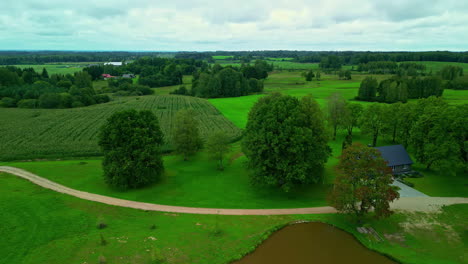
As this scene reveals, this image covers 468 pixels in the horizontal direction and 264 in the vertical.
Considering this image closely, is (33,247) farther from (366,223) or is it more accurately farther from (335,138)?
(335,138)

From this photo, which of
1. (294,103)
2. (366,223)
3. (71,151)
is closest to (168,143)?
(71,151)

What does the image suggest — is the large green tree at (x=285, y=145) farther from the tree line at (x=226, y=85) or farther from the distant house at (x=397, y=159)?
the tree line at (x=226, y=85)

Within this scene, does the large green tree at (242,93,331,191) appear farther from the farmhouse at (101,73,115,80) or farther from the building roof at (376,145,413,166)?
the farmhouse at (101,73,115,80)

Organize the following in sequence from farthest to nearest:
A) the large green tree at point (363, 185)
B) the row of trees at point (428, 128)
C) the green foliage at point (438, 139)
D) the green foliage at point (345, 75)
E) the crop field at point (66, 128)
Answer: the green foliage at point (345, 75) < the crop field at point (66, 128) < the row of trees at point (428, 128) < the green foliage at point (438, 139) < the large green tree at point (363, 185)

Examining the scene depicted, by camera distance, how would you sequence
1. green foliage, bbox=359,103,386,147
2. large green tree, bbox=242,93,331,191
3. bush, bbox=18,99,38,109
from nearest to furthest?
large green tree, bbox=242,93,331,191
green foliage, bbox=359,103,386,147
bush, bbox=18,99,38,109

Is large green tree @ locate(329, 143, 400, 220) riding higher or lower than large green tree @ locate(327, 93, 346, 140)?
lower

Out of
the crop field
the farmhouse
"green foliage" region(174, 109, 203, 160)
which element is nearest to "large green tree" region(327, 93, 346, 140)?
the crop field

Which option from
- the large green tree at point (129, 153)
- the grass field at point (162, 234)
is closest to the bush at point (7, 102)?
the grass field at point (162, 234)
